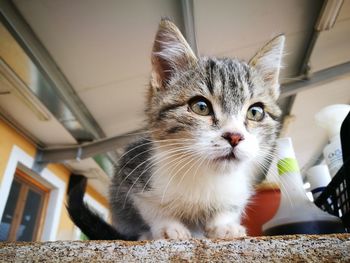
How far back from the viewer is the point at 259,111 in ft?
2.60

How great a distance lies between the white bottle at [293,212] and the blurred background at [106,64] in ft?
1.33

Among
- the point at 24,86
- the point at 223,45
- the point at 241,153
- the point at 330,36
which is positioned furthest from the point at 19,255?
the point at 330,36

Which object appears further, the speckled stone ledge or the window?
the window

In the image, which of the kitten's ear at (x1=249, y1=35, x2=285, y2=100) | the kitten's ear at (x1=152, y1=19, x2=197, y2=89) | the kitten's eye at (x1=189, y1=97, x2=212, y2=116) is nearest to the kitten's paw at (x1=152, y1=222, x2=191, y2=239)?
the kitten's eye at (x1=189, y1=97, x2=212, y2=116)

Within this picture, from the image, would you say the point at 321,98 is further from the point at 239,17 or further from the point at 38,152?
the point at 38,152

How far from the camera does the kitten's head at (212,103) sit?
0.65 meters

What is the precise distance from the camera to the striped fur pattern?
2.19 feet

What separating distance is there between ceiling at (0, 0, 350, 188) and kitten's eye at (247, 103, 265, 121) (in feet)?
1.39

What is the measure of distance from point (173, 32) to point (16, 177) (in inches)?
64.1

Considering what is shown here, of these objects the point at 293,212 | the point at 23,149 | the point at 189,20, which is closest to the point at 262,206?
the point at 293,212

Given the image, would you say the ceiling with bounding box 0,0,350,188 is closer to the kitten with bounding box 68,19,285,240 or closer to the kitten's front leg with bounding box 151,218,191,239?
the kitten with bounding box 68,19,285,240

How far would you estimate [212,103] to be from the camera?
741 millimetres

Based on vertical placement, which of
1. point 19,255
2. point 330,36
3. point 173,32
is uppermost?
point 330,36

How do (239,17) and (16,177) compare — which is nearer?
(239,17)
